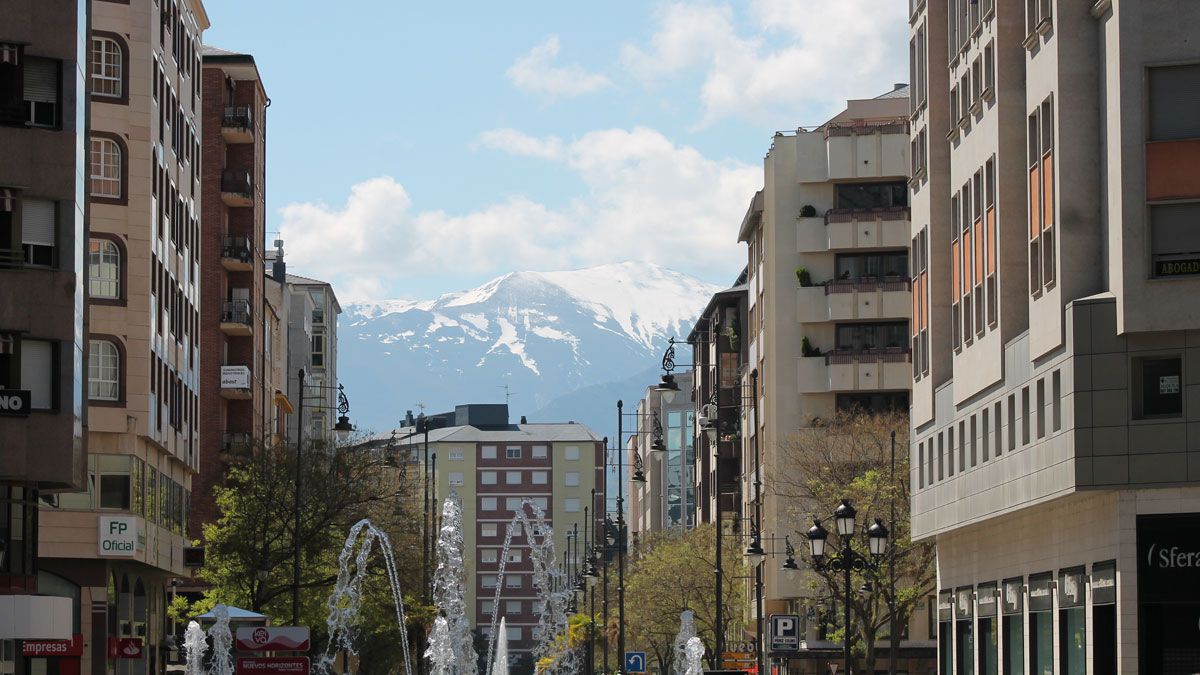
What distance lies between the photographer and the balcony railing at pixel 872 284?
87.9m

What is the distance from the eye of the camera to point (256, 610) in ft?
238

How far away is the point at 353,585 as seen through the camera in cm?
7644

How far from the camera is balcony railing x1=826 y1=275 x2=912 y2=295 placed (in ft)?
289

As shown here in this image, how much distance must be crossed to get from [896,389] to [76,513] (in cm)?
3887

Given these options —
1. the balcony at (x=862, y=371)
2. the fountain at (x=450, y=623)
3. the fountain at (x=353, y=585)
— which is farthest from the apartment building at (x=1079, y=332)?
the balcony at (x=862, y=371)

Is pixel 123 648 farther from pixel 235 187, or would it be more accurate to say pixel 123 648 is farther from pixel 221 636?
pixel 235 187

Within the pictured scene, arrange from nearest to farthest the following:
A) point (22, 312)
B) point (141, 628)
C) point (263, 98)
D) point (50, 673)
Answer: point (22, 312) → point (50, 673) → point (141, 628) → point (263, 98)

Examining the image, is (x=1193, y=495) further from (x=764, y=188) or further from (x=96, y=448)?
(x=764, y=188)

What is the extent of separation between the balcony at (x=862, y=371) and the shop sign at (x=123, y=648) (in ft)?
118

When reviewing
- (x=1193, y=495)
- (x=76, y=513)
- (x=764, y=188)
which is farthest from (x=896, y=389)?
(x=1193, y=495)

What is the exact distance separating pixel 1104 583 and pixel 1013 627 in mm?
9608

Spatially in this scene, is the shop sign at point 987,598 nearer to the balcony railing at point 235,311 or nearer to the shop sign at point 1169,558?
the shop sign at point 1169,558

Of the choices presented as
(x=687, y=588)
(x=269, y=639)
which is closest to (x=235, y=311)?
(x=687, y=588)

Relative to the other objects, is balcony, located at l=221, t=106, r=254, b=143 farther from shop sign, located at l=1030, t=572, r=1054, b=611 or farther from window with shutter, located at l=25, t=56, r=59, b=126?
shop sign, located at l=1030, t=572, r=1054, b=611
